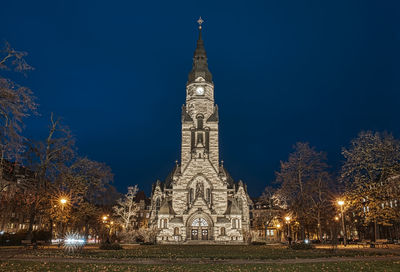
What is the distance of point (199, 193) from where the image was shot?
57938 millimetres

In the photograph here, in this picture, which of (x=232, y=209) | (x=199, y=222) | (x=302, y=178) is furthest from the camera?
(x=232, y=209)

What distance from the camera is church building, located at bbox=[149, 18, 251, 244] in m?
56.8

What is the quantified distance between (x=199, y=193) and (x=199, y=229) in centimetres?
593

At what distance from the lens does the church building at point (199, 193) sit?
56844mm

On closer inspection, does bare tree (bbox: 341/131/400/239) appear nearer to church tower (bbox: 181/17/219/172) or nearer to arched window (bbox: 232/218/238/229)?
arched window (bbox: 232/218/238/229)

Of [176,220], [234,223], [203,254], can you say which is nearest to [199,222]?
[176,220]

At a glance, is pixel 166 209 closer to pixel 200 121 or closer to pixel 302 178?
pixel 200 121

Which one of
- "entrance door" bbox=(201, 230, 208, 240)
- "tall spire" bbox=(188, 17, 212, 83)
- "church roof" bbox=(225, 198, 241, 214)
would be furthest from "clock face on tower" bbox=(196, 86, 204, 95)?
A: "entrance door" bbox=(201, 230, 208, 240)

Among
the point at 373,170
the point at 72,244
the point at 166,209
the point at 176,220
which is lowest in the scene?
the point at 72,244

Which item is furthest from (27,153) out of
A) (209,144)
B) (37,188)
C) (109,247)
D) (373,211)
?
(209,144)

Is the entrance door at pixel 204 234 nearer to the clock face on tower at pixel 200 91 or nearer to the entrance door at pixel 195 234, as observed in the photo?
the entrance door at pixel 195 234

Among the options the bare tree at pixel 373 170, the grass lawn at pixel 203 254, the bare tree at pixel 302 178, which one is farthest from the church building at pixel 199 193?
the bare tree at pixel 373 170

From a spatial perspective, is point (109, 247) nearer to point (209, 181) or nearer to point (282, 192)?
point (282, 192)

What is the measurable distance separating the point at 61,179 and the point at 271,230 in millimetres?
77238
